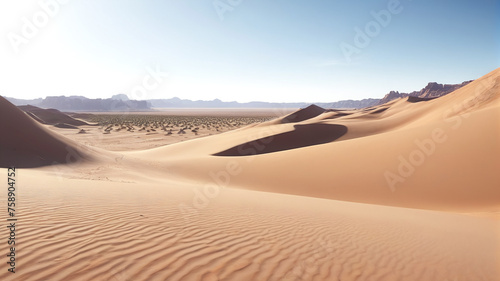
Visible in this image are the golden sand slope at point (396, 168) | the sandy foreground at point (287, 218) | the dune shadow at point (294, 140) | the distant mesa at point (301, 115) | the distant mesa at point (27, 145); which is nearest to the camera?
the sandy foreground at point (287, 218)

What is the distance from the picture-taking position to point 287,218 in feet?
19.4

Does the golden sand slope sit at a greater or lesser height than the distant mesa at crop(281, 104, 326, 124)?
lesser

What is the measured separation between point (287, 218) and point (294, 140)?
791 inches

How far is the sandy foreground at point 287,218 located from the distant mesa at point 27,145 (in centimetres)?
7

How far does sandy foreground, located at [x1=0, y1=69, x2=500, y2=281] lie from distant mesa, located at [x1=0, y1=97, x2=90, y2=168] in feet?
0.22

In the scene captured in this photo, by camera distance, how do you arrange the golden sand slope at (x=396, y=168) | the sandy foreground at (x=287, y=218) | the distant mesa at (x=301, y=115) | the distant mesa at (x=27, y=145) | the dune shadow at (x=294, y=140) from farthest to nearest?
the distant mesa at (x=301, y=115)
the dune shadow at (x=294, y=140)
the distant mesa at (x=27, y=145)
the golden sand slope at (x=396, y=168)
the sandy foreground at (x=287, y=218)

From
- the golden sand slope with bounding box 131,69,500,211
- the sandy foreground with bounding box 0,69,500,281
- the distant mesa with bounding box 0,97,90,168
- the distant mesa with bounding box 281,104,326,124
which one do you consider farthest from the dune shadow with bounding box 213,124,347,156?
the distant mesa with bounding box 281,104,326,124

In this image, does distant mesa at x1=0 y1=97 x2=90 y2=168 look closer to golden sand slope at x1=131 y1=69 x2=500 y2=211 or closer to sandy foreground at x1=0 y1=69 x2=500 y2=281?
sandy foreground at x1=0 y1=69 x2=500 y2=281

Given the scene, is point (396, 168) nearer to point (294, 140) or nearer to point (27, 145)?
point (294, 140)

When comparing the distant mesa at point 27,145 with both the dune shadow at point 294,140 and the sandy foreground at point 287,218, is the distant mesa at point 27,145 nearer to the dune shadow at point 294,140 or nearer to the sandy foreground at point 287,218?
the sandy foreground at point 287,218

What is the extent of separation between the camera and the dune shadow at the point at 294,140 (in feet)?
76.2

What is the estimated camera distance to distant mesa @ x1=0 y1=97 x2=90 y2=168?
11570mm

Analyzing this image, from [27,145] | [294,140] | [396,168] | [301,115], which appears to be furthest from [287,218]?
[301,115]

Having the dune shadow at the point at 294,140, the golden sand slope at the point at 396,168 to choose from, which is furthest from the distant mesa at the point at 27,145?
the dune shadow at the point at 294,140
